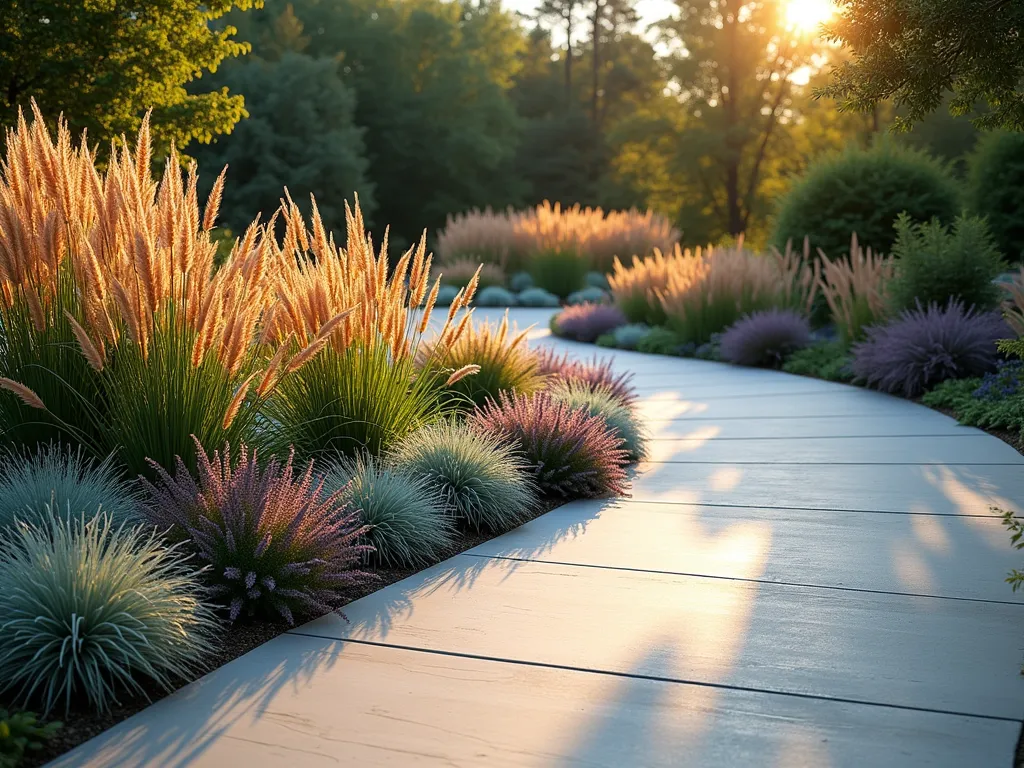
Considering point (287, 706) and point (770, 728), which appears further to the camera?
point (287, 706)

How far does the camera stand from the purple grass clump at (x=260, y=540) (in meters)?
3.25

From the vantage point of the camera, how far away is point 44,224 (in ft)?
12.8

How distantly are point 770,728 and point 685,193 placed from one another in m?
36.7

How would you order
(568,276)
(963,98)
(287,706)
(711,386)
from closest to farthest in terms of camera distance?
(287,706) < (963,98) < (711,386) < (568,276)

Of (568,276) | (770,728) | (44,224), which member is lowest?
(568,276)

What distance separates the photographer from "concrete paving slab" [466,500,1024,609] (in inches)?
Result: 143

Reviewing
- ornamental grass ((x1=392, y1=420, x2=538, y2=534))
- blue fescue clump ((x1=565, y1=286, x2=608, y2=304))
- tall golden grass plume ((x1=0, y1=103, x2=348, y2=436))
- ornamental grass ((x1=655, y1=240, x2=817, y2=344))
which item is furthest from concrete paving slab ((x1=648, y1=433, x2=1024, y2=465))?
blue fescue clump ((x1=565, y1=286, x2=608, y2=304))

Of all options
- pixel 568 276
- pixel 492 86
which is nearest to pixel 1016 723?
pixel 568 276

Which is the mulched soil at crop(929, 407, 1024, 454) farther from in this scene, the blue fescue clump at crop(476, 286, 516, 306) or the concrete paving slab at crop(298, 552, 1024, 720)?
the blue fescue clump at crop(476, 286, 516, 306)

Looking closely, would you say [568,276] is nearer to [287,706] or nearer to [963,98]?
[963,98]

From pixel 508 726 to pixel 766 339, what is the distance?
7.89m

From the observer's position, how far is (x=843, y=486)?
509 cm

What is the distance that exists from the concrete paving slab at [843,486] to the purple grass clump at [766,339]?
446 cm

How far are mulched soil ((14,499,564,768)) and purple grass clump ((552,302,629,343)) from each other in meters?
8.45
